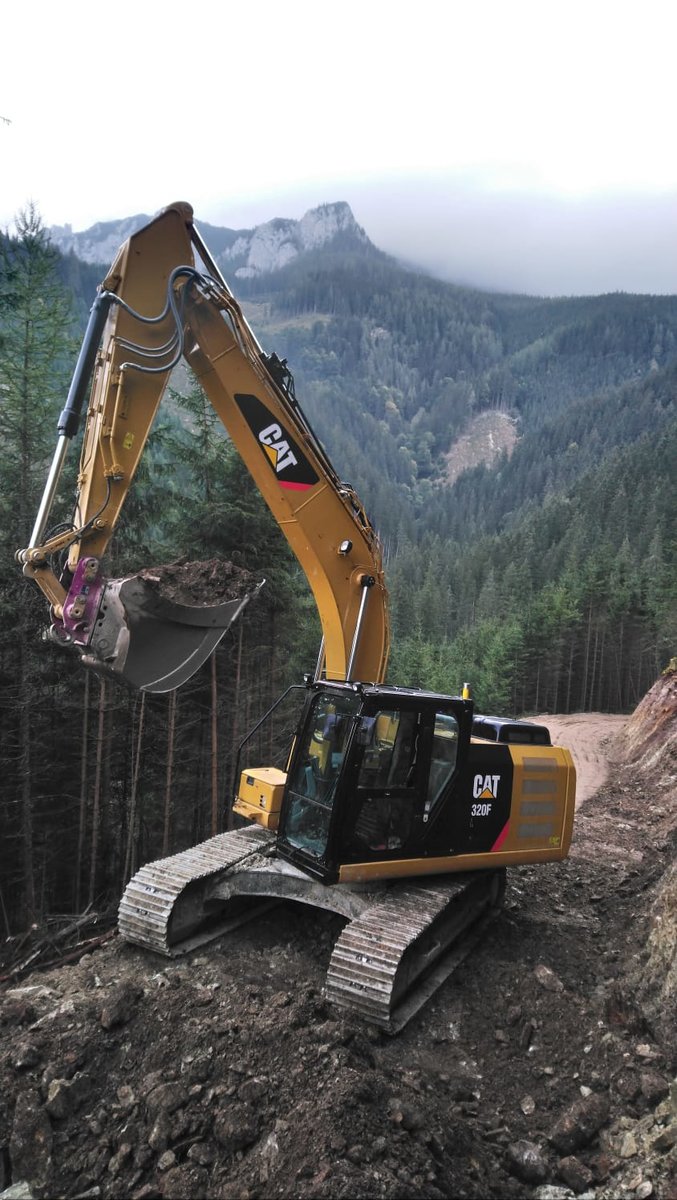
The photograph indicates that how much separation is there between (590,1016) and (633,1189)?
2.23 meters

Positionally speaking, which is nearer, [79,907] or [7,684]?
[7,684]

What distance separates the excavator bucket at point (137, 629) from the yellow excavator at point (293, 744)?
2cm

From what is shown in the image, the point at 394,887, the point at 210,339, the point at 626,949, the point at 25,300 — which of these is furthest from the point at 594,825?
the point at 25,300

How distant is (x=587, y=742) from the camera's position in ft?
88.2

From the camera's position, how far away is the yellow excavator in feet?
21.4

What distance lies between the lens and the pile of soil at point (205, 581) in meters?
13.0

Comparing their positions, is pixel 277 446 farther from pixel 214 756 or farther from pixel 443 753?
pixel 214 756

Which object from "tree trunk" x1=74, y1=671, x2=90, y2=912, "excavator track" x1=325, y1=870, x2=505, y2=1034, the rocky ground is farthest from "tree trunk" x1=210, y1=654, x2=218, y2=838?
"excavator track" x1=325, y1=870, x2=505, y2=1034

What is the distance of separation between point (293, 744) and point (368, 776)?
3.39ft

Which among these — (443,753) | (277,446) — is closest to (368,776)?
(443,753)

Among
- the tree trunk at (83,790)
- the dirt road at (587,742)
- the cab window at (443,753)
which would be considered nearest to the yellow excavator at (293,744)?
the cab window at (443,753)

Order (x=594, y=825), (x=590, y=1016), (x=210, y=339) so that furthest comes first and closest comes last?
(x=594, y=825), (x=210, y=339), (x=590, y=1016)

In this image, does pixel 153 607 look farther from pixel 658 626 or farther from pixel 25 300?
pixel 658 626

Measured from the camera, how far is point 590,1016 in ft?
20.0
